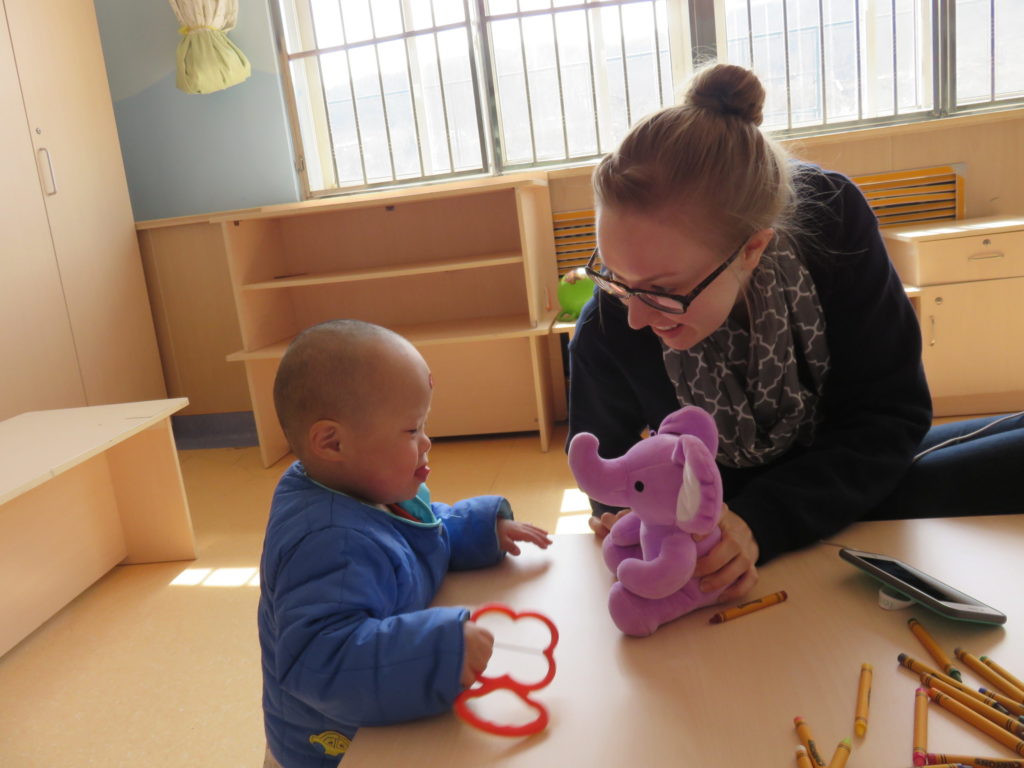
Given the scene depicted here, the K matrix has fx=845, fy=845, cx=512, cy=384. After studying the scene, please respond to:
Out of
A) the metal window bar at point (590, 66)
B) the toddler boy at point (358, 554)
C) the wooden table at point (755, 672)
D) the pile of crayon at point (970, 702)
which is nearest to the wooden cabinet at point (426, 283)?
the metal window bar at point (590, 66)

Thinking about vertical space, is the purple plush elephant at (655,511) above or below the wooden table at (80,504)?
above

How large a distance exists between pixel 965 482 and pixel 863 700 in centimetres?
60

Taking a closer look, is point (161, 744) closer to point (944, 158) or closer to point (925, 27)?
point (944, 158)

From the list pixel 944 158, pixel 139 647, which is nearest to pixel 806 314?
pixel 139 647

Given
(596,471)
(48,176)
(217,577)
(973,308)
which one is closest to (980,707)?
(596,471)

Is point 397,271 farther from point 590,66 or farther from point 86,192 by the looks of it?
point 86,192

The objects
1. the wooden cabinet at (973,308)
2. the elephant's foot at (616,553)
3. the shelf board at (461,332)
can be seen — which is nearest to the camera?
the elephant's foot at (616,553)

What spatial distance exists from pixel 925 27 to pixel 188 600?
3614mm

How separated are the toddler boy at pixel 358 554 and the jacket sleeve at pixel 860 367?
43cm

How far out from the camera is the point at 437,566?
1024 mm

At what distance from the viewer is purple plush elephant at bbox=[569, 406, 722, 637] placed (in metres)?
0.83

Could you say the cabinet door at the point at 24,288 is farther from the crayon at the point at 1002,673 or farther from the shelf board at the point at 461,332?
→ the crayon at the point at 1002,673

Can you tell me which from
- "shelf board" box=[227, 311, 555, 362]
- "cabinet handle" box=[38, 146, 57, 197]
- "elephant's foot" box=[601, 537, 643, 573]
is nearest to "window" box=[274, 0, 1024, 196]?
"shelf board" box=[227, 311, 555, 362]

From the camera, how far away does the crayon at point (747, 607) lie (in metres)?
0.87
